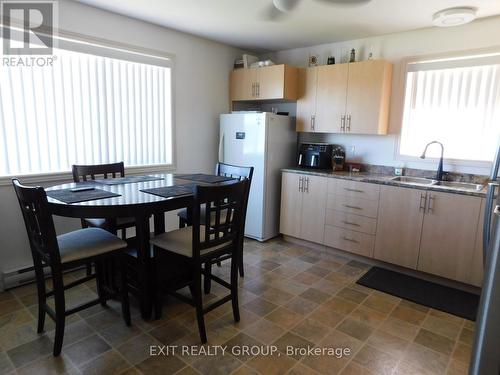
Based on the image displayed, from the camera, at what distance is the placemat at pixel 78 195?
1895 millimetres

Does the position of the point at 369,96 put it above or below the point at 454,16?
below

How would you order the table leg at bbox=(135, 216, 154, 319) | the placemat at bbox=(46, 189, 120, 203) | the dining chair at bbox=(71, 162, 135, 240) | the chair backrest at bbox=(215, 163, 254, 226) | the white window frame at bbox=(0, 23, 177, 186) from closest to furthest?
the placemat at bbox=(46, 189, 120, 203)
the table leg at bbox=(135, 216, 154, 319)
the dining chair at bbox=(71, 162, 135, 240)
the white window frame at bbox=(0, 23, 177, 186)
the chair backrest at bbox=(215, 163, 254, 226)

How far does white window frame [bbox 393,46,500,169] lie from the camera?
2.88 metres

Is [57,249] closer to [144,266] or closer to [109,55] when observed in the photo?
[144,266]

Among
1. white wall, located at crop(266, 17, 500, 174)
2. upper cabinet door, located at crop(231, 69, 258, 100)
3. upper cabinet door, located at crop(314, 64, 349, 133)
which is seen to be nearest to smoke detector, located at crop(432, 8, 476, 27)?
white wall, located at crop(266, 17, 500, 174)

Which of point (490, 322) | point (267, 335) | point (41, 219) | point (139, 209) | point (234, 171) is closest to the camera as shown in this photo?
point (490, 322)

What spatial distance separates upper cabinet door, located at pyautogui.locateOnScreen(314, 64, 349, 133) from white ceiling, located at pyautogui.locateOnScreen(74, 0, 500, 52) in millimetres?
378

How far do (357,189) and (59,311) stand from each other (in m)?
2.62

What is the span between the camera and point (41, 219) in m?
1.68

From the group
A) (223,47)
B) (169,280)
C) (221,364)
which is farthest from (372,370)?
(223,47)

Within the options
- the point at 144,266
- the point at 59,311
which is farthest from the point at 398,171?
the point at 59,311

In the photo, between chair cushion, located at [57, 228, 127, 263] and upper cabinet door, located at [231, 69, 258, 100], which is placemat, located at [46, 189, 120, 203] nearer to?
chair cushion, located at [57, 228, 127, 263]

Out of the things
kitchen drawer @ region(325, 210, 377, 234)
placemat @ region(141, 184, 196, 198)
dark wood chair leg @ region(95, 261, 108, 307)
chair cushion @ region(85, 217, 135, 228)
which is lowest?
dark wood chair leg @ region(95, 261, 108, 307)

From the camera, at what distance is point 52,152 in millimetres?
A: 2752
